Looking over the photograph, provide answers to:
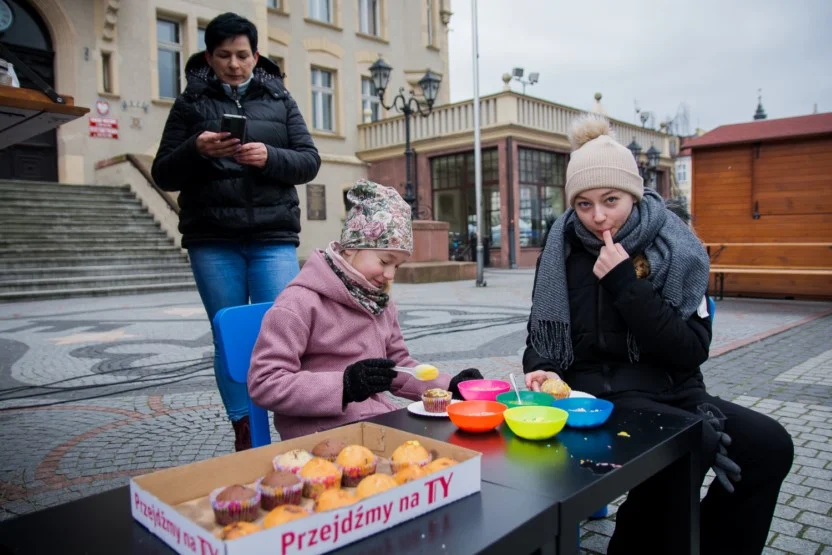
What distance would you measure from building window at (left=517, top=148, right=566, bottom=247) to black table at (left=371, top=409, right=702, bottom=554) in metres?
18.5

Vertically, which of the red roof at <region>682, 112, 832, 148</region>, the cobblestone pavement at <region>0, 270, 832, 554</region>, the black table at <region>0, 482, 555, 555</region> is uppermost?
the red roof at <region>682, 112, 832, 148</region>

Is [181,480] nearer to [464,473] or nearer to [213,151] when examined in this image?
[464,473]

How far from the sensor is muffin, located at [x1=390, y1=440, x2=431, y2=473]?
4.01 feet

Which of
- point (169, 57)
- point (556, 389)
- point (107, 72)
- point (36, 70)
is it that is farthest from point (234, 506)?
point (169, 57)

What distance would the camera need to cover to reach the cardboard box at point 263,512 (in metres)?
0.91

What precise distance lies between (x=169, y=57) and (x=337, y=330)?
1823cm

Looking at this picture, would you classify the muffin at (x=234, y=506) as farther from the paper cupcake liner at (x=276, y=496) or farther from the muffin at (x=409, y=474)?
the muffin at (x=409, y=474)

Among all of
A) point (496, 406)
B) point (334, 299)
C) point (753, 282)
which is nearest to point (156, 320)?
point (334, 299)

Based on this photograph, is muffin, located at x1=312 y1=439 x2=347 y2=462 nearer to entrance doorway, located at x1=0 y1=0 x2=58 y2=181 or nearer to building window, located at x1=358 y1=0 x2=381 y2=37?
entrance doorway, located at x1=0 y1=0 x2=58 y2=181

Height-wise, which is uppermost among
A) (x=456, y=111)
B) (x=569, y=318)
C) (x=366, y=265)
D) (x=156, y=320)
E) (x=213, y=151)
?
(x=456, y=111)

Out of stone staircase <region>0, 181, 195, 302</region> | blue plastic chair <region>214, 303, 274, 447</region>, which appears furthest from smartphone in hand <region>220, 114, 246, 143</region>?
stone staircase <region>0, 181, 195, 302</region>

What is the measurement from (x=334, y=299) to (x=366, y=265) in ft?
0.49

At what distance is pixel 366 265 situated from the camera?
2.11 m

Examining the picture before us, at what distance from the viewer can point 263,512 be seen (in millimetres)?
1114
